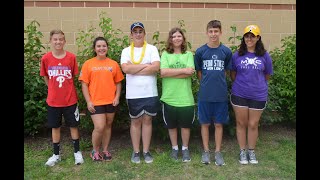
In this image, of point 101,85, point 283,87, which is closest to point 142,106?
point 101,85

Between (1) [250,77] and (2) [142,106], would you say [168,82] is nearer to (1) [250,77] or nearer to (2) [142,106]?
(2) [142,106]

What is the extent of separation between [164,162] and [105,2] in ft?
11.5

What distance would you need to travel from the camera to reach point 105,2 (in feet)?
21.8

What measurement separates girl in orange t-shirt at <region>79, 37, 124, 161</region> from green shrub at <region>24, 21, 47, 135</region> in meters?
0.99

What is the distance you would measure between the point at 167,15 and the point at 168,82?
2.70m

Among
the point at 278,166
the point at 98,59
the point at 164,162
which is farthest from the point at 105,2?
the point at 278,166

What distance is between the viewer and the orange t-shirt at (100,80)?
14.6 ft

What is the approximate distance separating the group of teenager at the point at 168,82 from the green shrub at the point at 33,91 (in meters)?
0.68

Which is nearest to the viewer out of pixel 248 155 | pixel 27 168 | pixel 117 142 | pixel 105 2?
pixel 27 168

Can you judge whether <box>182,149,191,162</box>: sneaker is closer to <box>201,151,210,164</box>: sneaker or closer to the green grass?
the green grass

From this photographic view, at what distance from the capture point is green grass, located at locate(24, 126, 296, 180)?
14.0 ft

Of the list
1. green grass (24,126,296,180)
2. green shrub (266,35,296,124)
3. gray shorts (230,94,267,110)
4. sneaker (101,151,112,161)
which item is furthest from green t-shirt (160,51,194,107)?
green shrub (266,35,296,124)

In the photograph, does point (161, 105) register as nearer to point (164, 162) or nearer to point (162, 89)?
point (162, 89)

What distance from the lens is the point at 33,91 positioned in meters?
5.12
